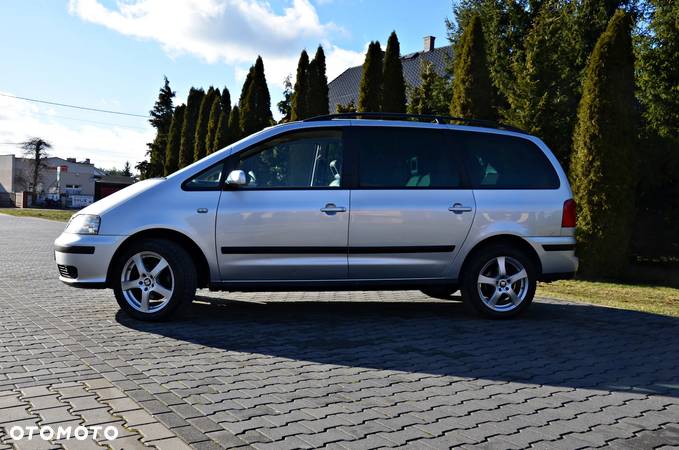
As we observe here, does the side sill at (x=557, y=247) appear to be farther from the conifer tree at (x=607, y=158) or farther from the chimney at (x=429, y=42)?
the chimney at (x=429, y=42)

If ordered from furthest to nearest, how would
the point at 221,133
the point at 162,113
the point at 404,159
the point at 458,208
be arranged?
1. the point at 162,113
2. the point at 221,133
3. the point at 404,159
4. the point at 458,208

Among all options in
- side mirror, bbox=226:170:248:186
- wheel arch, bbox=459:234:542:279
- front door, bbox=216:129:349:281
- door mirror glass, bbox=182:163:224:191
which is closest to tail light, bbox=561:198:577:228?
wheel arch, bbox=459:234:542:279

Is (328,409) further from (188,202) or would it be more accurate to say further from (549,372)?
(188,202)

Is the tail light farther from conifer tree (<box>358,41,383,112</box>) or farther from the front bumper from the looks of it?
conifer tree (<box>358,41,383,112</box>)

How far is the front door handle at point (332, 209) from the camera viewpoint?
254 inches

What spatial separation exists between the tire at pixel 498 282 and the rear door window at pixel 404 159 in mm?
853

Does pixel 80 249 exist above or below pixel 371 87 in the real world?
below

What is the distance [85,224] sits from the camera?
6.29 metres

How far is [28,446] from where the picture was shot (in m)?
3.15

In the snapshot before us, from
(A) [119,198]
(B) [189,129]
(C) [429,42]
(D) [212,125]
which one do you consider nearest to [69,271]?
(A) [119,198]

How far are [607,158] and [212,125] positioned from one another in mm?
24974

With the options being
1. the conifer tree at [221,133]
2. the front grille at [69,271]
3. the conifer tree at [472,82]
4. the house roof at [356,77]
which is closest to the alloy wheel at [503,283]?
the front grille at [69,271]

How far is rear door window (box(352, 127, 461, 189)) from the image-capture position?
22.1 feet

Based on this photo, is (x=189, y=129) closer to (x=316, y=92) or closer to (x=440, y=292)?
(x=316, y=92)
